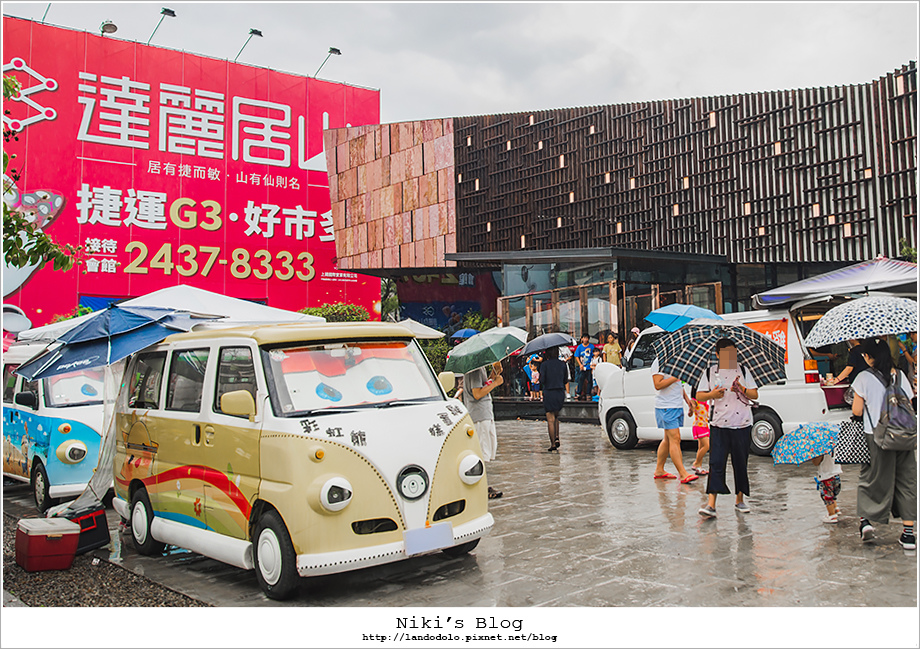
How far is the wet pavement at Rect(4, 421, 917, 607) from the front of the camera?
4809 mm

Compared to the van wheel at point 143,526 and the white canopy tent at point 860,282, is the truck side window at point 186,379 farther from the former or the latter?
the white canopy tent at point 860,282

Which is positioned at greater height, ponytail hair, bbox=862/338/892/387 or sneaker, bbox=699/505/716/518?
ponytail hair, bbox=862/338/892/387

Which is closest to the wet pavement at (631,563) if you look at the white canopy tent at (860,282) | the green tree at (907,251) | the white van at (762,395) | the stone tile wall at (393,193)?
the white van at (762,395)

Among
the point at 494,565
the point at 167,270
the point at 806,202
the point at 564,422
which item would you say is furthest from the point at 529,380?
the point at 167,270

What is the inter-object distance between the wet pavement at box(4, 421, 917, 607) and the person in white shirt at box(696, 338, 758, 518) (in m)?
0.32

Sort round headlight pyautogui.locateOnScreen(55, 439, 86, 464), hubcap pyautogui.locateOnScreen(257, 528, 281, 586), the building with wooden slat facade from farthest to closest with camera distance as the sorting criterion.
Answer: the building with wooden slat facade, round headlight pyautogui.locateOnScreen(55, 439, 86, 464), hubcap pyautogui.locateOnScreen(257, 528, 281, 586)

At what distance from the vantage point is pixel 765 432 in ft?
33.8

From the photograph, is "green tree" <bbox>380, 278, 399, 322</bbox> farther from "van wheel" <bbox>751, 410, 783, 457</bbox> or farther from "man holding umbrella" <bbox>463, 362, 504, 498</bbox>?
"man holding umbrella" <bbox>463, 362, 504, 498</bbox>

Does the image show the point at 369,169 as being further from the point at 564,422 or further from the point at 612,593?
the point at 612,593

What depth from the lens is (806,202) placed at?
17.8 meters

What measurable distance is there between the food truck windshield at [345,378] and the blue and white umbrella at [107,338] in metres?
1.96

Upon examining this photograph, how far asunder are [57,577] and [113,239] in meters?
28.0

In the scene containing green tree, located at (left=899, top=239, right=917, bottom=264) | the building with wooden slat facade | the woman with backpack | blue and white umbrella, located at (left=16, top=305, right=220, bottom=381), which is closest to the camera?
the woman with backpack

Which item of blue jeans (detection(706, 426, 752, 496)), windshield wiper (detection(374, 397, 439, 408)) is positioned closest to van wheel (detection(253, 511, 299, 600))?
windshield wiper (detection(374, 397, 439, 408))
